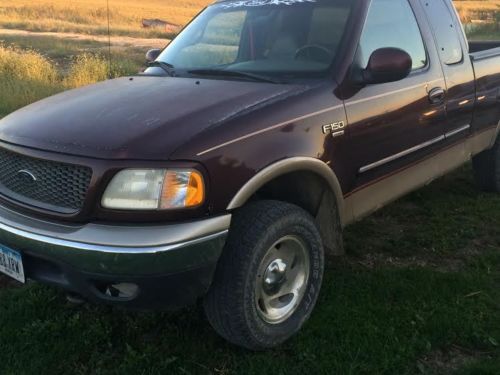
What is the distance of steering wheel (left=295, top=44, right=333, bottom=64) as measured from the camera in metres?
3.22

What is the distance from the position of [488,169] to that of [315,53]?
100 inches

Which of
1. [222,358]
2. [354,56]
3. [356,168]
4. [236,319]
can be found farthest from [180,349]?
[354,56]

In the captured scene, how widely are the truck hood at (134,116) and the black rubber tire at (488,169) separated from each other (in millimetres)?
2773

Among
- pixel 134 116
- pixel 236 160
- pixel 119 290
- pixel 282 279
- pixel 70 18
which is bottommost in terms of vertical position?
pixel 70 18

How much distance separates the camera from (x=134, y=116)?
8.52ft

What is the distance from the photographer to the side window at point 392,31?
3379 millimetres

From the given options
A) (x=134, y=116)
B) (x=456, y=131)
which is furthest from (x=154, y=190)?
(x=456, y=131)

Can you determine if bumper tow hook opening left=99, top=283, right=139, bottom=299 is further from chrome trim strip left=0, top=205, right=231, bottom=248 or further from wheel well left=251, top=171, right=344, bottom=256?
wheel well left=251, top=171, right=344, bottom=256

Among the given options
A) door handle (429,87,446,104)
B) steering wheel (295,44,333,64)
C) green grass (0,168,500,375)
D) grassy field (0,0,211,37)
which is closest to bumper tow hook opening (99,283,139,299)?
green grass (0,168,500,375)

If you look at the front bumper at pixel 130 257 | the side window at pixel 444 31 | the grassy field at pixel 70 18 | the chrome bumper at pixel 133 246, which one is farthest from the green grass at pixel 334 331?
the grassy field at pixel 70 18

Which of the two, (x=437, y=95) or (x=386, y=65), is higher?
(x=386, y=65)

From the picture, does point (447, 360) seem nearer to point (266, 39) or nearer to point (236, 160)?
point (236, 160)

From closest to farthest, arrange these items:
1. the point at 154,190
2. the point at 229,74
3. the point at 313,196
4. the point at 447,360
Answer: the point at 154,190 → the point at 447,360 → the point at 313,196 → the point at 229,74

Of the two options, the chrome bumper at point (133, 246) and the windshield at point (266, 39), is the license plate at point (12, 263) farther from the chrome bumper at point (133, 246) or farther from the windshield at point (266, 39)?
the windshield at point (266, 39)
